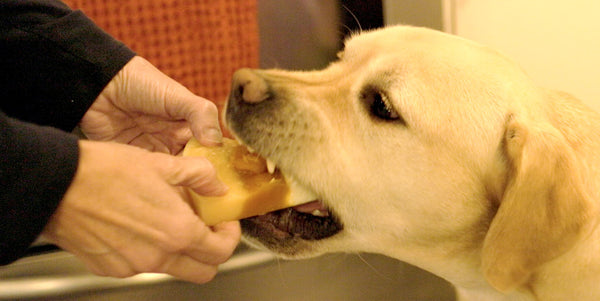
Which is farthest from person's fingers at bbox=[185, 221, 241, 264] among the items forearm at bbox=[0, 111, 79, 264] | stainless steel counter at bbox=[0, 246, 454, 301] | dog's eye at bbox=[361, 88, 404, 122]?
stainless steel counter at bbox=[0, 246, 454, 301]

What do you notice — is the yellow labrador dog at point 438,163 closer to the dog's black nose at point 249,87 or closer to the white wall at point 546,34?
the dog's black nose at point 249,87

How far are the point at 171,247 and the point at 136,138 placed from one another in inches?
21.9

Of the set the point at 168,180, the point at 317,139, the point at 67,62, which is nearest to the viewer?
the point at 168,180

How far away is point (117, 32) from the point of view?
1.84 metres

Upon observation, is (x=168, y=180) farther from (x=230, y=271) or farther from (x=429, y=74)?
(x=230, y=271)

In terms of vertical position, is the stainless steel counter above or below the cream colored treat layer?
below

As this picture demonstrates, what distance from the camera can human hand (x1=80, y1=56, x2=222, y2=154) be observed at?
119 centimetres

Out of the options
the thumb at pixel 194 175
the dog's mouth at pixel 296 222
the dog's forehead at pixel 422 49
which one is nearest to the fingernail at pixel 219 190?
the thumb at pixel 194 175

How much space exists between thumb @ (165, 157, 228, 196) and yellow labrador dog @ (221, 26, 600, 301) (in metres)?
0.12

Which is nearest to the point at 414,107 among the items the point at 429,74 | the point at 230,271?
the point at 429,74

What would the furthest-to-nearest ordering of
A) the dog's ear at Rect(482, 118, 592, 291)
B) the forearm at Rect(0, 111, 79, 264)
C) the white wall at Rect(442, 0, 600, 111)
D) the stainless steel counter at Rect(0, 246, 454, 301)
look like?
the white wall at Rect(442, 0, 600, 111) < the stainless steel counter at Rect(0, 246, 454, 301) < the dog's ear at Rect(482, 118, 592, 291) < the forearm at Rect(0, 111, 79, 264)

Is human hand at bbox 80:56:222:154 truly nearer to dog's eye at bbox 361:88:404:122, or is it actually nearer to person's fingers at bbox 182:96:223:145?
person's fingers at bbox 182:96:223:145

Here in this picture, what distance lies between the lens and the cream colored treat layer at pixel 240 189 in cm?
98

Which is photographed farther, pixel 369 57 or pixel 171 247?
pixel 369 57
